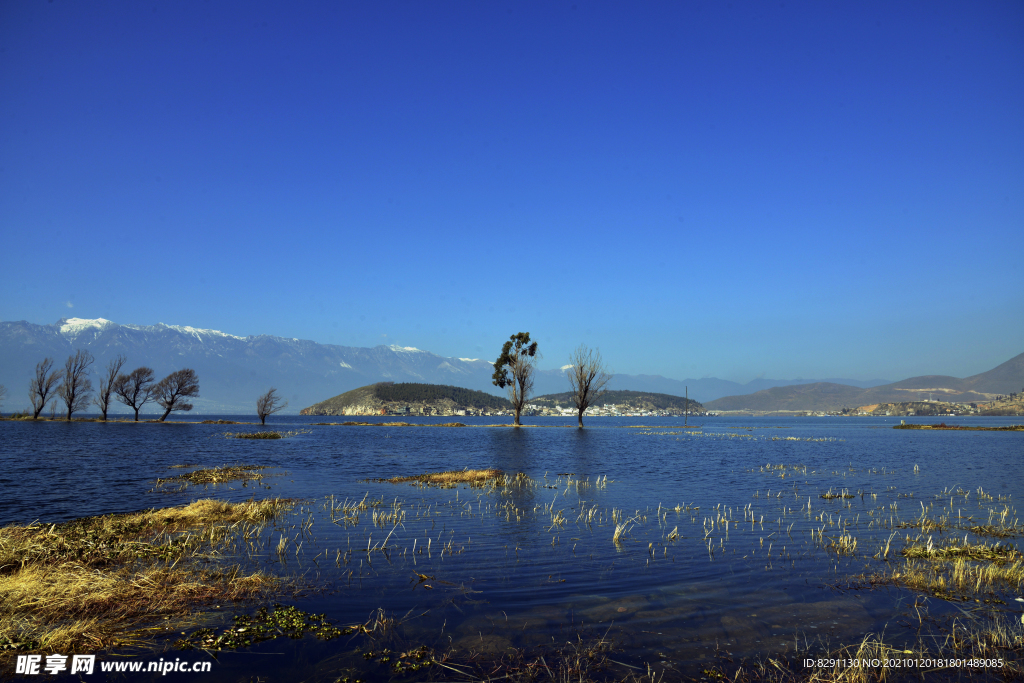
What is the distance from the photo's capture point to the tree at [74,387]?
138 m

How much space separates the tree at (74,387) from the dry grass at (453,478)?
14718 cm

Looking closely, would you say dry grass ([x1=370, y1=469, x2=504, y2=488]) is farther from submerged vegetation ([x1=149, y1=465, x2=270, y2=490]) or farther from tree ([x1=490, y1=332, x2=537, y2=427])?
tree ([x1=490, y1=332, x2=537, y2=427])

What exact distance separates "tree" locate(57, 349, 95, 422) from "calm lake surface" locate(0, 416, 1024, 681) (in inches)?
4982

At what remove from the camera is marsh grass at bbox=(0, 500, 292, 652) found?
9.63m

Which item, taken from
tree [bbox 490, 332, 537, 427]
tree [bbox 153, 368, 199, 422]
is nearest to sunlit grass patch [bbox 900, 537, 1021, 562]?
tree [bbox 490, 332, 537, 427]

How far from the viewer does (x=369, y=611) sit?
1147cm

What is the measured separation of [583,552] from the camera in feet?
54.5

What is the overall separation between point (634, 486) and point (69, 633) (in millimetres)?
27155

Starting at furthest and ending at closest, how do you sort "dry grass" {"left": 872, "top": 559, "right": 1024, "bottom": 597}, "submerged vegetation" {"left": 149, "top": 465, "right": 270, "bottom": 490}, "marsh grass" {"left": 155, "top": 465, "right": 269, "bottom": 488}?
"marsh grass" {"left": 155, "top": 465, "right": 269, "bottom": 488} < "submerged vegetation" {"left": 149, "top": 465, "right": 270, "bottom": 490} < "dry grass" {"left": 872, "top": 559, "right": 1024, "bottom": 597}

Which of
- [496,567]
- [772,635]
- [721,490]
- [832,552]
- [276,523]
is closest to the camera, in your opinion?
[772,635]

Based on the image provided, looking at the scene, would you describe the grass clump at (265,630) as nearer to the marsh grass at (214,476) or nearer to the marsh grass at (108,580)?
the marsh grass at (108,580)

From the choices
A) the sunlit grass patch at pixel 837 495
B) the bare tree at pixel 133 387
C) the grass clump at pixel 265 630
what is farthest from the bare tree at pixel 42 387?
the sunlit grass patch at pixel 837 495

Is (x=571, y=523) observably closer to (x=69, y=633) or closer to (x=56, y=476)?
(x=69, y=633)

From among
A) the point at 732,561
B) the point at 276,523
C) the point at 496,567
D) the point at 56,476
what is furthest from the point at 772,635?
the point at 56,476
